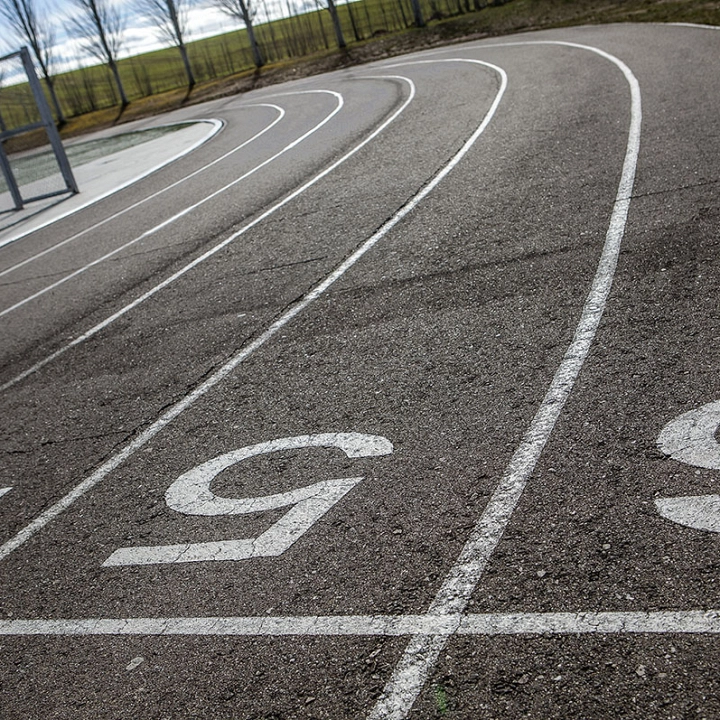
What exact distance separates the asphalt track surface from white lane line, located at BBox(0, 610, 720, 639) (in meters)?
0.01

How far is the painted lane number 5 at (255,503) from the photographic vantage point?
182 inches

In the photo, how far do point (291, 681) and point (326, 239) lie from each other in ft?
24.0

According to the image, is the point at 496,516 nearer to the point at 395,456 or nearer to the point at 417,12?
the point at 395,456

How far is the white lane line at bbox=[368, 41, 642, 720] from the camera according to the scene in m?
3.40

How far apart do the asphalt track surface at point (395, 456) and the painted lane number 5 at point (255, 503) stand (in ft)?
0.07

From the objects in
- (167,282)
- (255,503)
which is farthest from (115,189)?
(255,503)

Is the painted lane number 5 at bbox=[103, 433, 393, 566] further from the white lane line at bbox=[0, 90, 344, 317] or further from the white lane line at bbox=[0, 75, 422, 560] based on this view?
the white lane line at bbox=[0, 90, 344, 317]

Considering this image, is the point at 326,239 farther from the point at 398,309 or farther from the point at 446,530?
the point at 446,530

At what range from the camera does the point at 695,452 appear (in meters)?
4.41

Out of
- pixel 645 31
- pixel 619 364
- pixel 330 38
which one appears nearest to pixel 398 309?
pixel 619 364

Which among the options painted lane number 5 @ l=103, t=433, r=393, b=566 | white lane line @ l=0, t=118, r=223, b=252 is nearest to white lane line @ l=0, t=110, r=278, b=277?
white lane line @ l=0, t=118, r=223, b=252

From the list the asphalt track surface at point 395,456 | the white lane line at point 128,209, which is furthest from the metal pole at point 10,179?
the asphalt track surface at point 395,456

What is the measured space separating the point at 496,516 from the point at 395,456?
0.98 m

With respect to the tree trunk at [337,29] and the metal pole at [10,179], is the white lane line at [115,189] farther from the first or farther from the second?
the tree trunk at [337,29]
